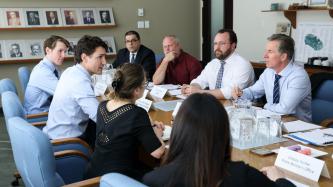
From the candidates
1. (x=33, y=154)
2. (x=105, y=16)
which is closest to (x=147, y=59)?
(x=105, y=16)

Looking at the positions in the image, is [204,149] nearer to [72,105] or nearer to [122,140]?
[122,140]

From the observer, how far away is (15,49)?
5.45 m

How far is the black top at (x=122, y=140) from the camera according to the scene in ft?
5.98

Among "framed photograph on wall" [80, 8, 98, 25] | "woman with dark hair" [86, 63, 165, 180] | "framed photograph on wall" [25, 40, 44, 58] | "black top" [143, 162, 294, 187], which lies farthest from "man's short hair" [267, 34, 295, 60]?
"framed photograph on wall" [25, 40, 44, 58]

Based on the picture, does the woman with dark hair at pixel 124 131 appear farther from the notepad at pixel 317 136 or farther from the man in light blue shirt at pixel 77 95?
the notepad at pixel 317 136

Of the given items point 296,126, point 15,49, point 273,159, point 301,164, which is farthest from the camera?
point 15,49

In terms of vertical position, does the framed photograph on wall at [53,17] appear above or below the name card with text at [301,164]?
above

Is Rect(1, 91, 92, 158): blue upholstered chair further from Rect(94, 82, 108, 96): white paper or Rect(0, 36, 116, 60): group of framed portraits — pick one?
Rect(0, 36, 116, 60): group of framed portraits

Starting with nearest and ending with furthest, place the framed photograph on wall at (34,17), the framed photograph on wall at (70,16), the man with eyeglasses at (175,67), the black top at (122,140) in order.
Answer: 1. the black top at (122,140)
2. the man with eyeglasses at (175,67)
3. the framed photograph on wall at (34,17)
4. the framed photograph on wall at (70,16)

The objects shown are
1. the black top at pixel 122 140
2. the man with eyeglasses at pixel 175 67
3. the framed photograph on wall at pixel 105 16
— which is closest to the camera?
the black top at pixel 122 140

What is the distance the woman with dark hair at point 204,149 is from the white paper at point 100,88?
7.72 ft

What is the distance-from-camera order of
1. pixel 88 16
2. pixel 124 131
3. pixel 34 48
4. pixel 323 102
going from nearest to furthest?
pixel 124 131 → pixel 323 102 → pixel 34 48 → pixel 88 16

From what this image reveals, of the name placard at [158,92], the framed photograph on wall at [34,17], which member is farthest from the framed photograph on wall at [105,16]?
the name placard at [158,92]

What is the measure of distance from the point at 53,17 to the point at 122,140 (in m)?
4.30
